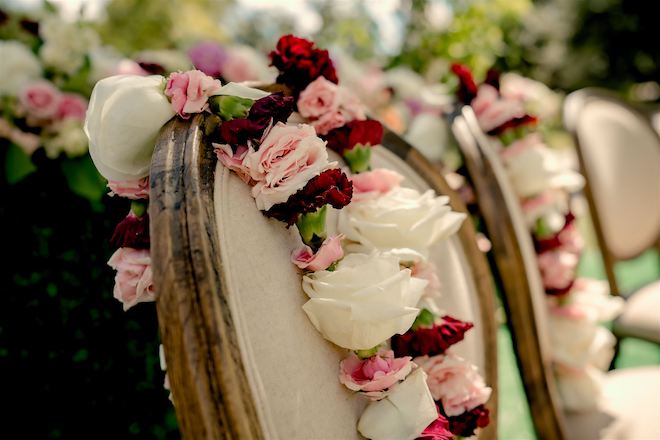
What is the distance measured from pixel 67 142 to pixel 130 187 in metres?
1.32

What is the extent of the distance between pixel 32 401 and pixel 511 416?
174 centimetres

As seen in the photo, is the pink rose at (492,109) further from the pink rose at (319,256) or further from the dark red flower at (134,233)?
the dark red flower at (134,233)

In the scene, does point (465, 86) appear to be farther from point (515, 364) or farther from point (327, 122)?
point (515, 364)

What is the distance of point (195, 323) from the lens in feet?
1.46

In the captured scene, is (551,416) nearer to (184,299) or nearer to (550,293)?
(550,293)

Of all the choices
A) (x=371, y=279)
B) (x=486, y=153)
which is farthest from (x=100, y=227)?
(x=371, y=279)

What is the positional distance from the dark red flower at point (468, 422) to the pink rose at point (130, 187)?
501 millimetres

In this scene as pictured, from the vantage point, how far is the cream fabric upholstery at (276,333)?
1.65ft

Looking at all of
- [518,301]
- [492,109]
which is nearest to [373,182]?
[518,301]

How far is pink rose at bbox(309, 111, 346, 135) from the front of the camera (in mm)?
790

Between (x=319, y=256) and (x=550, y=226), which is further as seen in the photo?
(x=550, y=226)

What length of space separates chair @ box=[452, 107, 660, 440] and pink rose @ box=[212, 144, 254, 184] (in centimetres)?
73

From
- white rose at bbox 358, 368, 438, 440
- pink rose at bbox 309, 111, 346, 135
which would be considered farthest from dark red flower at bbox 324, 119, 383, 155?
white rose at bbox 358, 368, 438, 440

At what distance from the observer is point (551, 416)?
46.9 inches
